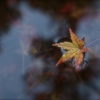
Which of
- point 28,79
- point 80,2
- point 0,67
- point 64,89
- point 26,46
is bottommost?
point 64,89

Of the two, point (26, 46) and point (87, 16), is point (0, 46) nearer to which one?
point (26, 46)

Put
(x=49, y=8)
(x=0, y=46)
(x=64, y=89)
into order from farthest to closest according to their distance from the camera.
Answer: (x=49, y=8), (x=0, y=46), (x=64, y=89)

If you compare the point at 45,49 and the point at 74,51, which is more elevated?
the point at 45,49

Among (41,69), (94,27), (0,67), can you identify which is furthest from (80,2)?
(0,67)

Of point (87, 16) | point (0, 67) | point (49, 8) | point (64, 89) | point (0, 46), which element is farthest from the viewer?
point (49, 8)

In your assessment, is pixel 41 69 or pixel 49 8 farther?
pixel 49 8

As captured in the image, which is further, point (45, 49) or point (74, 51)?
point (45, 49)

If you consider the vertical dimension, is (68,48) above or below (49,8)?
below
